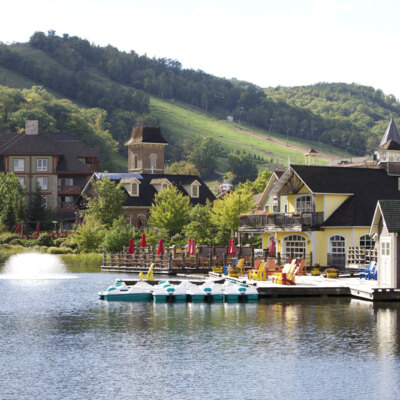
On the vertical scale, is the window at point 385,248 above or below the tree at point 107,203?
below

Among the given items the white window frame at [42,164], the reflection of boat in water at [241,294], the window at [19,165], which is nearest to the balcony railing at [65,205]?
the white window frame at [42,164]

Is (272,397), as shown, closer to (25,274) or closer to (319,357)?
(319,357)

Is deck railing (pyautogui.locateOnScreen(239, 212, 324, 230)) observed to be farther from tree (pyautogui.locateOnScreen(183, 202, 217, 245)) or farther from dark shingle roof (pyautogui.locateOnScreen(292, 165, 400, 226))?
tree (pyautogui.locateOnScreen(183, 202, 217, 245))

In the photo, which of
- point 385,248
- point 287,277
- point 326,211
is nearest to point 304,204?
point 326,211

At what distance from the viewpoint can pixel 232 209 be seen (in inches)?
3098

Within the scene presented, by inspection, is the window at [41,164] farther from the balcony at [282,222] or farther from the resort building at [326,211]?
the resort building at [326,211]

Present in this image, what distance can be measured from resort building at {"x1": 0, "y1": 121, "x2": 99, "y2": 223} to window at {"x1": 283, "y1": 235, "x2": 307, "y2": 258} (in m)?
53.9

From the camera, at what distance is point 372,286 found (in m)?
46.2

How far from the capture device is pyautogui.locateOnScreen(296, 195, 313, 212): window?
61.8m

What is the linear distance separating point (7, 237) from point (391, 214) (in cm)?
5790

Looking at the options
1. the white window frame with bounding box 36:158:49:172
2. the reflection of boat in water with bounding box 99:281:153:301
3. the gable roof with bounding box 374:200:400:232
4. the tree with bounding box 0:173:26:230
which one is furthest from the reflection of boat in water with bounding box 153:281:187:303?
the white window frame with bounding box 36:158:49:172

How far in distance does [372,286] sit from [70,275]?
28981mm

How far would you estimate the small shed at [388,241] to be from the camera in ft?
142

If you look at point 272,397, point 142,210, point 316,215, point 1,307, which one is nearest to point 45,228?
point 142,210
